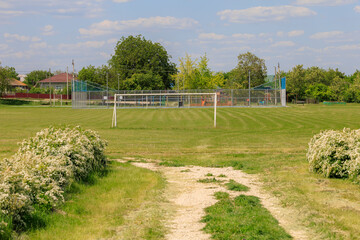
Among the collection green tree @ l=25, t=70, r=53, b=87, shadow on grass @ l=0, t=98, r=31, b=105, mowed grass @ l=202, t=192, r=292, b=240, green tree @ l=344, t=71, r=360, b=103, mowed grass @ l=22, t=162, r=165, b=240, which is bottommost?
mowed grass @ l=22, t=162, r=165, b=240

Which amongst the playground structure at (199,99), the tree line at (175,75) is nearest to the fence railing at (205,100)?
the playground structure at (199,99)

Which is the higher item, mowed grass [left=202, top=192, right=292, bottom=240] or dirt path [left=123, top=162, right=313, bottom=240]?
mowed grass [left=202, top=192, right=292, bottom=240]

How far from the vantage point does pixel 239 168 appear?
14.4 m

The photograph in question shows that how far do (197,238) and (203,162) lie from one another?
29.4 ft

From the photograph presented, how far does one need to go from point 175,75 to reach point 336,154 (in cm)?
9389

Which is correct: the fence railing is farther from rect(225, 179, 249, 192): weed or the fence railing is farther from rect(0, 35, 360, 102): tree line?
rect(225, 179, 249, 192): weed

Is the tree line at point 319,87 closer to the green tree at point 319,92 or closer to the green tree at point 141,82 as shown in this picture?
the green tree at point 319,92

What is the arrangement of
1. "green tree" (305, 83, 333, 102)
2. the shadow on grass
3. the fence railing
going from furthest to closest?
"green tree" (305, 83, 333, 102) → the shadow on grass → the fence railing

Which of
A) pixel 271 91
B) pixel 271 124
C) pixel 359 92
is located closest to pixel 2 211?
pixel 271 124

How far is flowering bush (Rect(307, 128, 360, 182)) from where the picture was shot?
1203 centimetres

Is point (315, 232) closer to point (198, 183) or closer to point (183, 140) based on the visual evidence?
point (198, 183)

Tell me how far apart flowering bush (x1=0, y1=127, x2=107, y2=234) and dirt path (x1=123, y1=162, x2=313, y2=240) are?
2209 millimetres

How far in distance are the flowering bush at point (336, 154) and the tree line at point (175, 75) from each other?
8349 centimetres

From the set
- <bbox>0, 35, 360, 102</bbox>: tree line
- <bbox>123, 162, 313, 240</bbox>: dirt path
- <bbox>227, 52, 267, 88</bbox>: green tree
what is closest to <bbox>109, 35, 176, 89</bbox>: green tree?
<bbox>0, 35, 360, 102</bbox>: tree line
